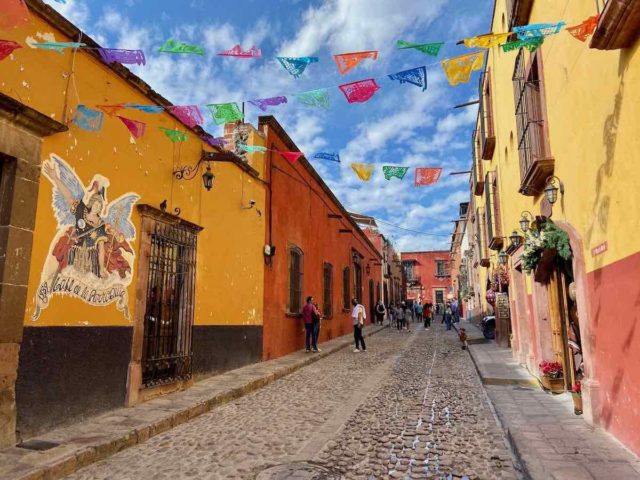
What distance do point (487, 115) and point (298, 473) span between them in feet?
37.5

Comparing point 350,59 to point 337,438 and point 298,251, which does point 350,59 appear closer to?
point 337,438

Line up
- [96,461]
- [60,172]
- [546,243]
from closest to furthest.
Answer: [96,461] → [60,172] → [546,243]

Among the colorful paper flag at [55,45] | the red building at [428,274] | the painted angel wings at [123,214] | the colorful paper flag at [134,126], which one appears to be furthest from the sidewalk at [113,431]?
the red building at [428,274]

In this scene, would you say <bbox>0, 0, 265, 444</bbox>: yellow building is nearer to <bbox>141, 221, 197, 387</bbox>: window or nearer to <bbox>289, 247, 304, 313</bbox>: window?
<bbox>141, 221, 197, 387</bbox>: window

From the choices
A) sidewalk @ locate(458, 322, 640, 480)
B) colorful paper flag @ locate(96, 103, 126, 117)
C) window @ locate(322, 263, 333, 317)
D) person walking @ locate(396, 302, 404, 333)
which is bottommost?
sidewalk @ locate(458, 322, 640, 480)

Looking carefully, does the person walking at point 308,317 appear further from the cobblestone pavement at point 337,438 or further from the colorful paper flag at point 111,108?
the colorful paper flag at point 111,108

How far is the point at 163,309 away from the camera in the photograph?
745cm

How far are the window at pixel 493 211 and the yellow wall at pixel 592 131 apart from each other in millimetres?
4992

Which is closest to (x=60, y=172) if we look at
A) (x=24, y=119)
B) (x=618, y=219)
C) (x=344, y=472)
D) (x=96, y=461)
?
(x=24, y=119)

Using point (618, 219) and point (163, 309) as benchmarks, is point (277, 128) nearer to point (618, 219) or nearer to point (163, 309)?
point (163, 309)

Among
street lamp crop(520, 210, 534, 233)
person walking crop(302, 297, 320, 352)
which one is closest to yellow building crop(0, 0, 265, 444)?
person walking crop(302, 297, 320, 352)

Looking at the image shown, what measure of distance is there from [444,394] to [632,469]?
3.85m

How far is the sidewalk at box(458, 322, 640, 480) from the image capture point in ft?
12.1

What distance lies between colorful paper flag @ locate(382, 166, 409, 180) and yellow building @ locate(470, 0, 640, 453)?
79.0 inches
